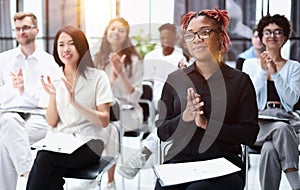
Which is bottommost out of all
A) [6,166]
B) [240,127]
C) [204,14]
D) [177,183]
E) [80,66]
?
[6,166]

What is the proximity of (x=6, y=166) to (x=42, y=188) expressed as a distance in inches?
20.9

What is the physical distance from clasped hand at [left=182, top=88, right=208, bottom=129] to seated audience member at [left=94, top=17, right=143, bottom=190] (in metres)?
1.22

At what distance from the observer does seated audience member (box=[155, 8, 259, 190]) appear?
179 cm

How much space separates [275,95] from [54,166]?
4.03 ft

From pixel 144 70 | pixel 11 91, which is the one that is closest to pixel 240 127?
pixel 11 91

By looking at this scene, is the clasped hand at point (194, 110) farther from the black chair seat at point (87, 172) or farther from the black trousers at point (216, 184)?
the black chair seat at point (87, 172)

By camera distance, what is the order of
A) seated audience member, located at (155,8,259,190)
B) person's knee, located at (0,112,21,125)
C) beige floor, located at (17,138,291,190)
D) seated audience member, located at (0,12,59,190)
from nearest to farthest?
1. seated audience member, located at (155,8,259,190)
2. person's knee, located at (0,112,21,125)
3. seated audience member, located at (0,12,59,190)
4. beige floor, located at (17,138,291,190)

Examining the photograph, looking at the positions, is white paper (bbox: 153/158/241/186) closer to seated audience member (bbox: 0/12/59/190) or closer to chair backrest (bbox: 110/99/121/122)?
chair backrest (bbox: 110/99/121/122)

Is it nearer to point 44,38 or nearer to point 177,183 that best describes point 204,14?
point 177,183

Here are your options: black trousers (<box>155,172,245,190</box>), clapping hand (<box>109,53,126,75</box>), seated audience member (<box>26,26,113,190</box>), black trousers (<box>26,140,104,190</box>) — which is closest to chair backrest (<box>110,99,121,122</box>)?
seated audience member (<box>26,26,113,190</box>)

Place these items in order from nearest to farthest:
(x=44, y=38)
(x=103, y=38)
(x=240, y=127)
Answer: (x=240, y=127), (x=103, y=38), (x=44, y=38)

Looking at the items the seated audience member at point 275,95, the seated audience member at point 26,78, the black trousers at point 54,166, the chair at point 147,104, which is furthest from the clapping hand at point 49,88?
the chair at point 147,104

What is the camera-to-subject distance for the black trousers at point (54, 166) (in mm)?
1926

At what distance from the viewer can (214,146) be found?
180 centimetres
